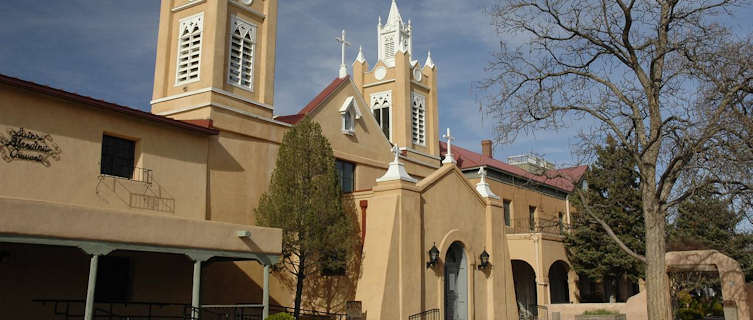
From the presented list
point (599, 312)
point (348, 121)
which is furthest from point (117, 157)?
point (599, 312)

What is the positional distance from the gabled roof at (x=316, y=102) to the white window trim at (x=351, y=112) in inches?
27.3

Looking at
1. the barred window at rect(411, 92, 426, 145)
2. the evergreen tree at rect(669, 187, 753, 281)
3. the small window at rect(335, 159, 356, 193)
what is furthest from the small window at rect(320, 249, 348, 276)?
the evergreen tree at rect(669, 187, 753, 281)

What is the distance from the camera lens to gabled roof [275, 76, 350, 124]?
2227cm

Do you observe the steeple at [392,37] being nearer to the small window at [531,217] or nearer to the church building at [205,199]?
the church building at [205,199]

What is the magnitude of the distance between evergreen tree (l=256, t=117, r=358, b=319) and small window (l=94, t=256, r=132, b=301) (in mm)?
3878

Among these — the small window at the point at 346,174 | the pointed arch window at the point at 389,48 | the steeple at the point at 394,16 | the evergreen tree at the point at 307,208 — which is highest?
the steeple at the point at 394,16

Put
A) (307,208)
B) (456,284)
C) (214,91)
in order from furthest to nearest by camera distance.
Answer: (456,284) < (214,91) < (307,208)

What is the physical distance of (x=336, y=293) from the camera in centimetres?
1956

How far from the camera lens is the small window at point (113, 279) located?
1576 cm

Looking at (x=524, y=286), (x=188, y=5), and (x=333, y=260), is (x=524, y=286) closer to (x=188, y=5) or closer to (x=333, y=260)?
(x=333, y=260)

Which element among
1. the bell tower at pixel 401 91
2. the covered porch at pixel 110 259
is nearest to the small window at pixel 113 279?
the covered porch at pixel 110 259

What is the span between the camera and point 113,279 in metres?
15.9

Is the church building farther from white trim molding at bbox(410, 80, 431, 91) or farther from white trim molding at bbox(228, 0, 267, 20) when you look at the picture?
white trim molding at bbox(410, 80, 431, 91)

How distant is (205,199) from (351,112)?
7699mm
